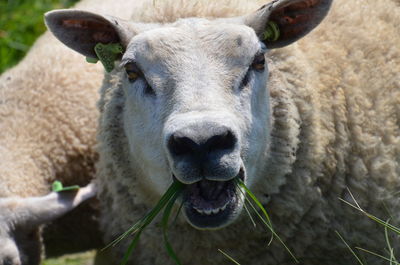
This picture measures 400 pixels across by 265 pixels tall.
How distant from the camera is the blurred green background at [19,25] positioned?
6.77 metres

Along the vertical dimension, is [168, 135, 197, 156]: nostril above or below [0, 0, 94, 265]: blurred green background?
above

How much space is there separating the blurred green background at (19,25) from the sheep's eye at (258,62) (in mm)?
3398

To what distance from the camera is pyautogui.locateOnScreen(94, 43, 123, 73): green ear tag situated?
12.5 ft

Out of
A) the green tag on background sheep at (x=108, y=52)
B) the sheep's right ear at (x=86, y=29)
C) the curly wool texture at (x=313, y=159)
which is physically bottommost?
the curly wool texture at (x=313, y=159)

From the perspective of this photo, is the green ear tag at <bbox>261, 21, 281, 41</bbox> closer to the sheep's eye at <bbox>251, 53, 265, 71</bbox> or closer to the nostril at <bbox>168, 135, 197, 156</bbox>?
the sheep's eye at <bbox>251, 53, 265, 71</bbox>

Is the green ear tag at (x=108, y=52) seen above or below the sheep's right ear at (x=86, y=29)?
below

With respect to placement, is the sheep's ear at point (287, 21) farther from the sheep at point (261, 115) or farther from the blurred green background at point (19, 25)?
the blurred green background at point (19, 25)

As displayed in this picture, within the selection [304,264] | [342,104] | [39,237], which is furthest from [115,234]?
[342,104]

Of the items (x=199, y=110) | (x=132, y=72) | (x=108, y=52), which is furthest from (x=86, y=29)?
(x=199, y=110)

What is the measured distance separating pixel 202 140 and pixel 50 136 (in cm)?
215

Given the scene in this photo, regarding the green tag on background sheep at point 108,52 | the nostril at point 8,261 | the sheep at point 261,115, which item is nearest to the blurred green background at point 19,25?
the nostril at point 8,261

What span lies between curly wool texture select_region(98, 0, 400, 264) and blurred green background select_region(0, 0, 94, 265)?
2927 mm

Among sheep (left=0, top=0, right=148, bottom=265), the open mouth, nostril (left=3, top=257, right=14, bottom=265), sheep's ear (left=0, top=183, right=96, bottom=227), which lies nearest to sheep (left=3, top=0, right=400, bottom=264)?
the open mouth

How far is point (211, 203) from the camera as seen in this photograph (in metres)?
3.30
